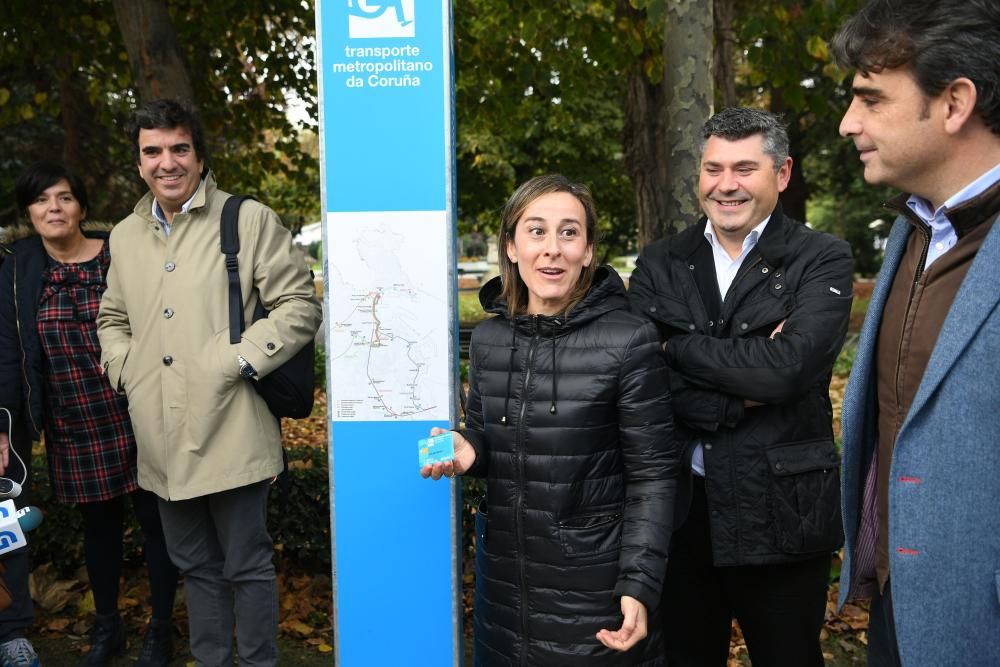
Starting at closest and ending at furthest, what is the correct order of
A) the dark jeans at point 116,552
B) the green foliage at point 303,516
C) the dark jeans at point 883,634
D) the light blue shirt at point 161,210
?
the dark jeans at point 883,634
the light blue shirt at point 161,210
the dark jeans at point 116,552
the green foliage at point 303,516

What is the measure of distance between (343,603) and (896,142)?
7.71ft

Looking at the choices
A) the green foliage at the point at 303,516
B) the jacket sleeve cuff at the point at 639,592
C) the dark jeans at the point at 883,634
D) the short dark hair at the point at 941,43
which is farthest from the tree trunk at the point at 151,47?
the dark jeans at the point at 883,634

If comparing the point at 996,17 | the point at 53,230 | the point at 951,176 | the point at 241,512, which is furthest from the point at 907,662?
the point at 53,230

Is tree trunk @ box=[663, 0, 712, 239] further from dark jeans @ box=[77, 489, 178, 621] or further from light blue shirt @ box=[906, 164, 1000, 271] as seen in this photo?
dark jeans @ box=[77, 489, 178, 621]

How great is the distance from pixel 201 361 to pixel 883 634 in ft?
7.68

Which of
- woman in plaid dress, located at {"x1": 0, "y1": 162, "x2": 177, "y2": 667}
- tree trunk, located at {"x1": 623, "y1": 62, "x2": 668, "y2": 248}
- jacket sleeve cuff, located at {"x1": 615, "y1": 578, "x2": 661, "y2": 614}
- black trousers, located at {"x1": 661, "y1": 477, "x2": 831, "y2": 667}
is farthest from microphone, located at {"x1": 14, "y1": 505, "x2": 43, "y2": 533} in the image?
tree trunk, located at {"x1": 623, "y1": 62, "x2": 668, "y2": 248}

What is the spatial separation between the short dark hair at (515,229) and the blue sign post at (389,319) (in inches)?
14.2

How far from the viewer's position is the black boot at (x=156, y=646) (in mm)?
3879

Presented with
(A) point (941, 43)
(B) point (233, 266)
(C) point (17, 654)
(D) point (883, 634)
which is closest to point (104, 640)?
(C) point (17, 654)

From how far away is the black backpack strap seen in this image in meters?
3.19

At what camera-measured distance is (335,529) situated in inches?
123

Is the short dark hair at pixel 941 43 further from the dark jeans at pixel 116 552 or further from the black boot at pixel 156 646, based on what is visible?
the black boot at pixel 156 646

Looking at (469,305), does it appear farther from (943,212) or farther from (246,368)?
(943,212)

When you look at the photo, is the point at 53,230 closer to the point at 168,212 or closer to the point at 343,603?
the point at 168,212
